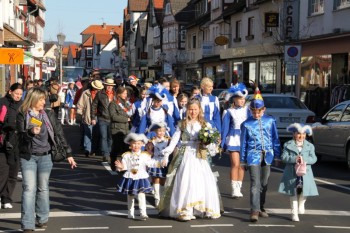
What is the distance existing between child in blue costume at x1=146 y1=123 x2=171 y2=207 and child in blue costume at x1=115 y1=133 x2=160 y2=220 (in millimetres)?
699

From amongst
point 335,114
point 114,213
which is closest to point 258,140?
point 114,213

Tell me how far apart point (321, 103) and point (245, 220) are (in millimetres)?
22648

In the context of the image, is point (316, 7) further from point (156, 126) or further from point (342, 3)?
point (156, 126)

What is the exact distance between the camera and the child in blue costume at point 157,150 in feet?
34.7

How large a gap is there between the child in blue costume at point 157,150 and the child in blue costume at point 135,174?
0.70m

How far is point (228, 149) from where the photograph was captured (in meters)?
11.7

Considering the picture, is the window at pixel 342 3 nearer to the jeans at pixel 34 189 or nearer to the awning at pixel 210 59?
the awning at pixel 210 59

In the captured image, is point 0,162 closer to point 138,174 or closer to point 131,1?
point 138,174

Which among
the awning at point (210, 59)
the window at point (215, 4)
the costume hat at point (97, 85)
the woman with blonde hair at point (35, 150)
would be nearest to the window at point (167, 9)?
the awning at point (210, 59)

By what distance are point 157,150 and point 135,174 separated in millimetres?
1063

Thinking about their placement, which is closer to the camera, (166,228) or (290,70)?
(166,228)

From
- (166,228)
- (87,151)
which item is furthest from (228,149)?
(87,151)

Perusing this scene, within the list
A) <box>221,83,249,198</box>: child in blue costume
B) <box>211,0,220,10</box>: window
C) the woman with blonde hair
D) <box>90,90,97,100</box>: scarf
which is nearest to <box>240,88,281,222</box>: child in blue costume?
<box>221,83,249,198</box>: child in blue costume

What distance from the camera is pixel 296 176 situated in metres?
9.71
